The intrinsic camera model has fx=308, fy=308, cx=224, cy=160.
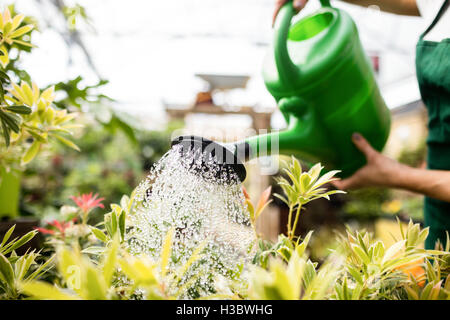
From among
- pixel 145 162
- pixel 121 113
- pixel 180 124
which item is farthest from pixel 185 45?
pixel 121 113

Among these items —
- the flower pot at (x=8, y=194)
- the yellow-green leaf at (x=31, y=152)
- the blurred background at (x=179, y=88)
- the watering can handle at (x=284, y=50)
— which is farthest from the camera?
the blurred background at (x=179, y=88)

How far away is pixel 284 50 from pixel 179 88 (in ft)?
23.7

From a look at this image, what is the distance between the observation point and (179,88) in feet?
24.4

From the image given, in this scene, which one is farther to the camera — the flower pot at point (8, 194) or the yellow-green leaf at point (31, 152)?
the flower pot at point (8, 194)

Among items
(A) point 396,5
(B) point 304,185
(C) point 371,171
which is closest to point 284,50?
(B) point 304,185

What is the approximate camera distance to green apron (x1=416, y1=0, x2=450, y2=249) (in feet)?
1.99

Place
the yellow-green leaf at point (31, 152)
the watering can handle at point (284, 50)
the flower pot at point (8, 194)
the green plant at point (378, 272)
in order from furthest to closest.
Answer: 1. the flower pot at point (8, 194)
2. the yellow-green leaf at point (31, 152)
3. the watering can handle at point (284, 50)
4. the green plant at point (378, 272)

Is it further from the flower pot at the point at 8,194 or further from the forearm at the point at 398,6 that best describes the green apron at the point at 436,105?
the flower pot at the point at 8,194

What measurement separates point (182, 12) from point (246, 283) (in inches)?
250

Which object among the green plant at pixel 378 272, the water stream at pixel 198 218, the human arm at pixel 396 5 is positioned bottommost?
the green plant at pixel 378 272

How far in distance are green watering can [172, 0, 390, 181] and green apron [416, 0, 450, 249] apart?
0.11 meters

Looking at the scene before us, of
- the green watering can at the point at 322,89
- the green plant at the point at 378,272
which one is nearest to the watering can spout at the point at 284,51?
the green watering can at the point at 322,89

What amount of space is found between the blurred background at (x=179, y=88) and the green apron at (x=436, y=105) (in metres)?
0.58

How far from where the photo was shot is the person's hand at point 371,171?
0.62 m
